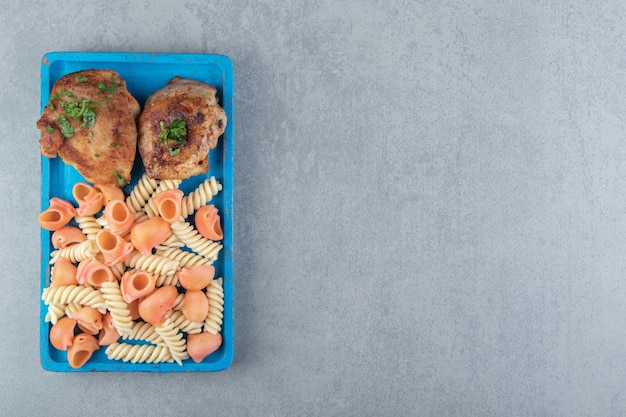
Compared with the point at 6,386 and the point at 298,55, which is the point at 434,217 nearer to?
the point at 298,55

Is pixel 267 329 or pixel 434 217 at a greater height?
pixel 434 217

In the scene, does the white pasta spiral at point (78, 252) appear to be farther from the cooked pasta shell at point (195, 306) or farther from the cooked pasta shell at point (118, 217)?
the cooked pasta shell at point (195, 306)

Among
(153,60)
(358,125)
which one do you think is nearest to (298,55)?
(358,125)

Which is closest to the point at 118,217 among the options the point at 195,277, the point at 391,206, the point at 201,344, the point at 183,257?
the point at 183,257

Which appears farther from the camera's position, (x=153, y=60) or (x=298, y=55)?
(x=298, y=55)

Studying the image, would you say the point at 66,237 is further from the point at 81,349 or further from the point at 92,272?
the point at 81,349

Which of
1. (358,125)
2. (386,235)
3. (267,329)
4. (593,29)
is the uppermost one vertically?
(593,29)

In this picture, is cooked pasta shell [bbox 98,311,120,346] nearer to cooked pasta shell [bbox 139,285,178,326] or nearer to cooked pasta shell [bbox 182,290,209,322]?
cooked pasta shell [bbox 139,285,178,326]
